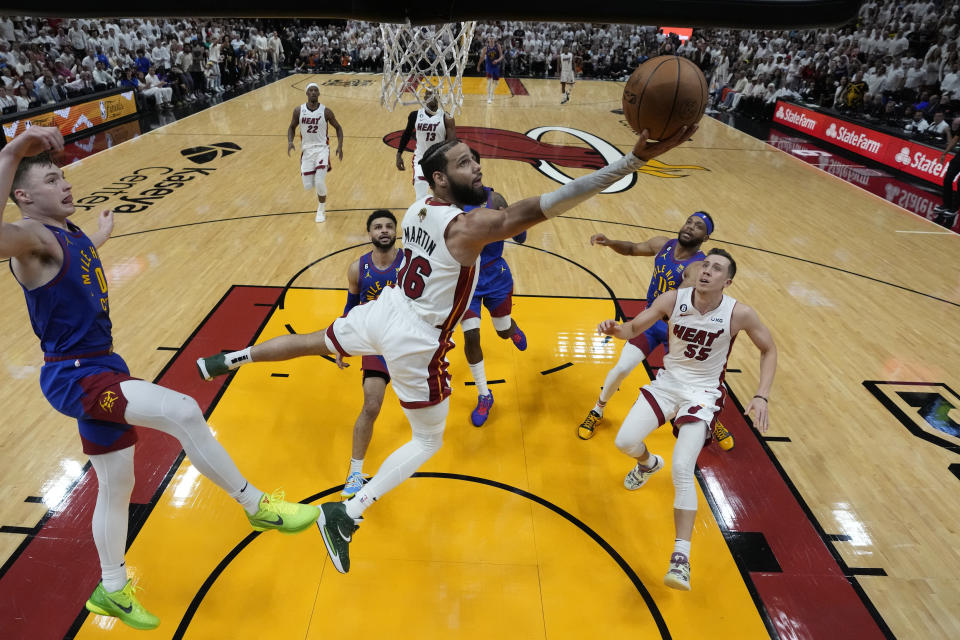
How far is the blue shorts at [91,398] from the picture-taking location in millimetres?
2461

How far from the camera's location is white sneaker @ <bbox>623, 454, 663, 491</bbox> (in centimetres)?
374

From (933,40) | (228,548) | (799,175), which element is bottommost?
(228,548)

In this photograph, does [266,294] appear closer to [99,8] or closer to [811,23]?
[99,8]

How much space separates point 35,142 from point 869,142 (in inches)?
595

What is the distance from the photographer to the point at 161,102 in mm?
15766

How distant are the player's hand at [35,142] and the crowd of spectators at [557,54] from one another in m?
10.8

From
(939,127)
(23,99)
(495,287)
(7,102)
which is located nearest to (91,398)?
(495,287)

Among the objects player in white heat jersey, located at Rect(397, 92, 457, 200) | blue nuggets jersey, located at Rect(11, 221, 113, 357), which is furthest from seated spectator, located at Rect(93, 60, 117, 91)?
blue nuggets jersey, located at Rect(11, 221, 113, 357)

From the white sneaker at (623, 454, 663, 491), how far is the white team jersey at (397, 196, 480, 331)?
1.74 meters

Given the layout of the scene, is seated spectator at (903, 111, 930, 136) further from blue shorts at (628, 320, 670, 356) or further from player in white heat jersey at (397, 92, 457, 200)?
blue shorts at (628, 320, 670, 356)

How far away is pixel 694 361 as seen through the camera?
11.6 ft

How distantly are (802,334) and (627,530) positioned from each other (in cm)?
349

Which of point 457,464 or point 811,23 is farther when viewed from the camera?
point 457,464

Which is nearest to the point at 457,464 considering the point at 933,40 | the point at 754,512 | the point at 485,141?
the point at 754,512
